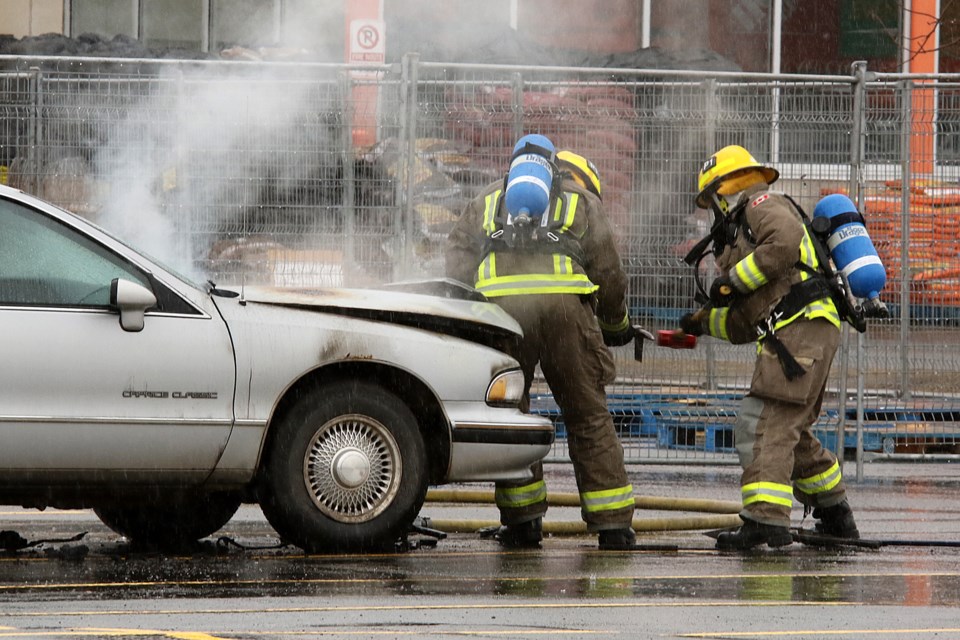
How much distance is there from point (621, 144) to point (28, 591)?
5.88 metres

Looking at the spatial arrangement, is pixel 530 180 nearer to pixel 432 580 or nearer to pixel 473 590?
pixel 432 580

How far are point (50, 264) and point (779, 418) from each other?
325cm

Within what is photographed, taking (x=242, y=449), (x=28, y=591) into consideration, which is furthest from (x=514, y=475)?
(x=28, y=591)

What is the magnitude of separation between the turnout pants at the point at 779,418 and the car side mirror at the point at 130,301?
9.10 ft

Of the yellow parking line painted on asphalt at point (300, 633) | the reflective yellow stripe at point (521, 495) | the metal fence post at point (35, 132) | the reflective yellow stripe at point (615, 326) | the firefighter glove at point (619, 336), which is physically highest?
the metal fence post at point (35, 132)

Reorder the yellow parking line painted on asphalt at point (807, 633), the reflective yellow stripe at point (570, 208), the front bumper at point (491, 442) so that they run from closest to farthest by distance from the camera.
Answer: the yellow parking line painted on asphalt at point (807, 633), the front bumper at point (491, 442), the reflective yellow stripe at point (570, 208)

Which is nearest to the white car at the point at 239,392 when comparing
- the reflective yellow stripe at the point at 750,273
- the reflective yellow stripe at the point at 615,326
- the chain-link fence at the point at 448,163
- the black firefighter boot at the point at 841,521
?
the reflective yellow stripe at the point at 615,326

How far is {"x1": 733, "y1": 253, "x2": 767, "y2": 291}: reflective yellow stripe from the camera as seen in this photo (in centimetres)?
808

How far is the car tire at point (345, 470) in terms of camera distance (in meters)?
7.38

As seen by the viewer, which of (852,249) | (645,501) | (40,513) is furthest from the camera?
(40,513)

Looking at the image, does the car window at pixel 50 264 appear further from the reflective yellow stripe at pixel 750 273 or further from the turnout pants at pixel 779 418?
the turnout pants at pixel 779 418

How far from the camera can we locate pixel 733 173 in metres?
8.32

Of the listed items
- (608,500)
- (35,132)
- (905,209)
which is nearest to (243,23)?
(35,132)

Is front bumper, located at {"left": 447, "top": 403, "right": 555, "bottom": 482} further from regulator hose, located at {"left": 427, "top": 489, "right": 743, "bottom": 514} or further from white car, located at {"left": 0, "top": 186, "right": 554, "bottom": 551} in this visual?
regulator hose, located at {"left": 427, "top": 489, "right": 743, "bottom": 514}
